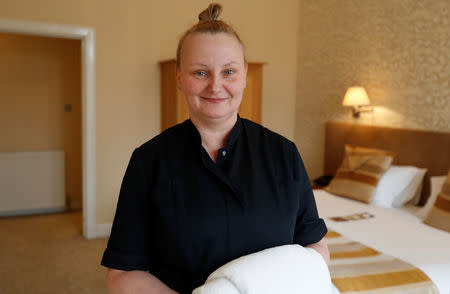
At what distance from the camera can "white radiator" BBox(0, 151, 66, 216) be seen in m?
5.15

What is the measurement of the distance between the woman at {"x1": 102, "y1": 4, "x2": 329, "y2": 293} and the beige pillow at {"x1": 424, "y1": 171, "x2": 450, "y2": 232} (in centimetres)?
213

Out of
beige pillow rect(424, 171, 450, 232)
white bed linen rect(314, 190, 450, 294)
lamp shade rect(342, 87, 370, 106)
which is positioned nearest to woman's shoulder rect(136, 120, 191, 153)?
white bed linen rect(314, 190, 450, 294)

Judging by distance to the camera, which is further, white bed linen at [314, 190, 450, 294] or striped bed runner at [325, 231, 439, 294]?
white bed linen at [314, 190, 450, 294]

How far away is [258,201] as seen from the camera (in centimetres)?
98

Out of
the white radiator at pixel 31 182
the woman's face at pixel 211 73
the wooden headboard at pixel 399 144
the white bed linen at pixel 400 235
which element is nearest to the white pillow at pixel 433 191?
the white bed linen at pixel 400 235

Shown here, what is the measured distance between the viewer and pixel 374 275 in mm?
1987

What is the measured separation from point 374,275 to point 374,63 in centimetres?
253

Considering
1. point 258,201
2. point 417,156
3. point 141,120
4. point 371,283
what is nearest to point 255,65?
point 141,120

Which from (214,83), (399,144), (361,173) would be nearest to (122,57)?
(361,173)

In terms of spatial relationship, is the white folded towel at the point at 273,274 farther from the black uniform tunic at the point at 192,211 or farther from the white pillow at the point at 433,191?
the white pillow at the point at 433,191

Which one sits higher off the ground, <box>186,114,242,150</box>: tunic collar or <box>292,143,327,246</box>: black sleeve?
<box>186,114,242,150</box>: tunic collar

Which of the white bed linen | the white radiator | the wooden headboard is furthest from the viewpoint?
the white radiator

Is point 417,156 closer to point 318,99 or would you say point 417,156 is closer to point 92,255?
point 318,99

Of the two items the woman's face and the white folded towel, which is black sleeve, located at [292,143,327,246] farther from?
the woman's face
